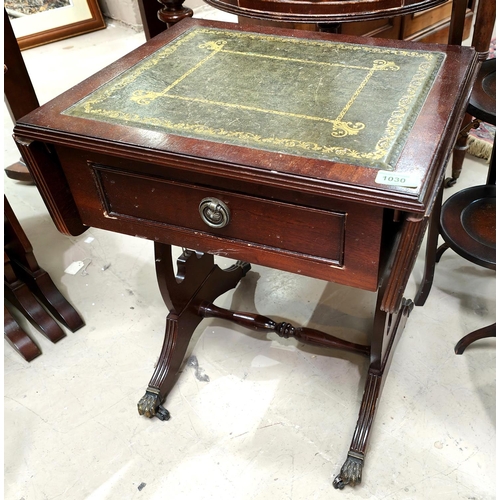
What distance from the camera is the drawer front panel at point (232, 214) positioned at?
96 cm

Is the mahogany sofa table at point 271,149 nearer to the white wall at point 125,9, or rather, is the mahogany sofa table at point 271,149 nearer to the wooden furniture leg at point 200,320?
the wooden furniture leg at point 200,320

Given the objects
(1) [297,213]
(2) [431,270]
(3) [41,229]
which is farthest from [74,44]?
(1) [297,213]

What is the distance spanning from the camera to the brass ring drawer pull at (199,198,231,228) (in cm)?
100

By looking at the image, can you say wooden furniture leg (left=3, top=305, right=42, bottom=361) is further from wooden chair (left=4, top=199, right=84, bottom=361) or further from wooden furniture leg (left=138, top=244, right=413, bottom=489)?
wooden furniture leg (left=138, top=244, right=413, bottom=489)

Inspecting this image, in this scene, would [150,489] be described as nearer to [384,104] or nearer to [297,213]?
[297,213]

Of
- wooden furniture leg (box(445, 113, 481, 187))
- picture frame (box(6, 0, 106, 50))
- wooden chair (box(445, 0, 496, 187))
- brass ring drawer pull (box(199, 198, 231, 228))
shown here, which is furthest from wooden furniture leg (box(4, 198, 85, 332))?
picture frame (box(6, 0, 106, 50))

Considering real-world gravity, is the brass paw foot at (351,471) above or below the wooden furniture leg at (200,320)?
below

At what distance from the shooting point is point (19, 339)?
5.64 ft

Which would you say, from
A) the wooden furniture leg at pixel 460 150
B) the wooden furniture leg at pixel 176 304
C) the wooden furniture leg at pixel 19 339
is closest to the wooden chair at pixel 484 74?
the wooden furniture leg at pixel 460 150

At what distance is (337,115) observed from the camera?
99 cm

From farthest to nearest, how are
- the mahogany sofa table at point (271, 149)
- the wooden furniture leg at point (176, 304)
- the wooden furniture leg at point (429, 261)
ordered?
the wooden furniture leg at point (429, 261) → the wooden furniture leg at point (176, 304) → the mahogany sofa table at point (271, 149)

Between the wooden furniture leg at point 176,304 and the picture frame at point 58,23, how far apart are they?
300 cm

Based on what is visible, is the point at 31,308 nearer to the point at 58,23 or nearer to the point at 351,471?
the point at 351,471

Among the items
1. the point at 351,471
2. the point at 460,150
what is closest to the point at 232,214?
the point at 351,471
